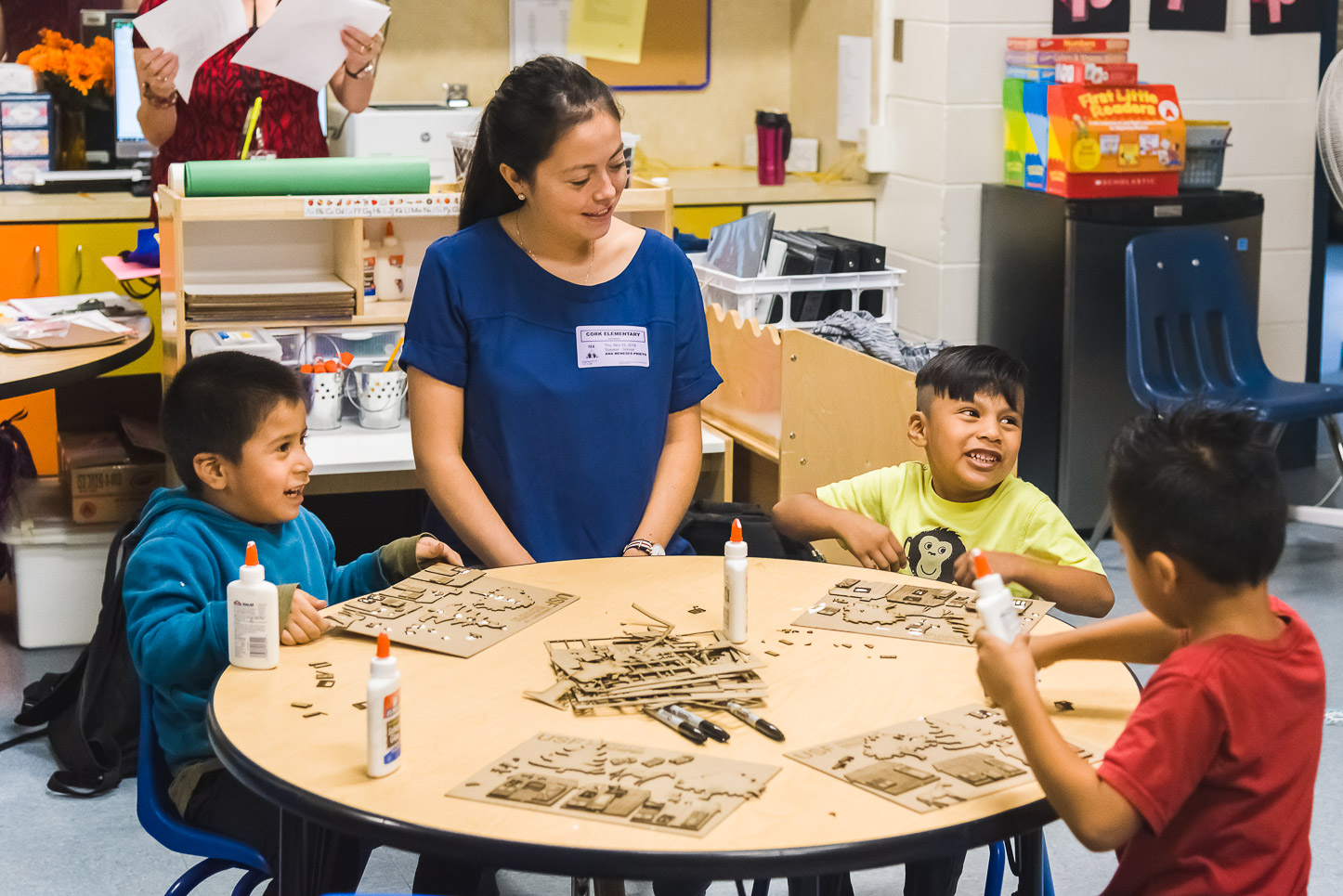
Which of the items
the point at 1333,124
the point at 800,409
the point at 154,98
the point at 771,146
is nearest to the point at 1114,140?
the point at 1333,124

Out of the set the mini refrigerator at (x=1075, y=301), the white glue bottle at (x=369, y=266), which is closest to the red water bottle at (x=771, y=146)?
the mini refrigerator at (x=1075, y=301)

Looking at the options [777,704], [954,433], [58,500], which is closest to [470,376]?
[954,433]

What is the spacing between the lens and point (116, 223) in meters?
4.54

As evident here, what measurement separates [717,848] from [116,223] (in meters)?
3.90

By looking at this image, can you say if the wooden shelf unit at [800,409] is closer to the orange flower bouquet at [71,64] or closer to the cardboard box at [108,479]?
the cardboard box at [108,479]

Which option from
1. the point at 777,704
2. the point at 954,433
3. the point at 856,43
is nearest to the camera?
the point at 777,704

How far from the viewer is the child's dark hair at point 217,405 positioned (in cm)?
186

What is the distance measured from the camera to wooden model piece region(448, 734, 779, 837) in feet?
4.13

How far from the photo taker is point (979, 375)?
7.38ft

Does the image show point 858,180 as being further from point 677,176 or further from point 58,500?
point 58,500

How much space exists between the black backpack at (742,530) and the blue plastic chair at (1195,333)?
5.07 feet

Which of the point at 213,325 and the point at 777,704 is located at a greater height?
the point at 213,325

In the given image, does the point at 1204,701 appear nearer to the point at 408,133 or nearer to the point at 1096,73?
the point at 1096,73

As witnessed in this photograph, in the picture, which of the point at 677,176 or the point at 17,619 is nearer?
the point at 17,619
